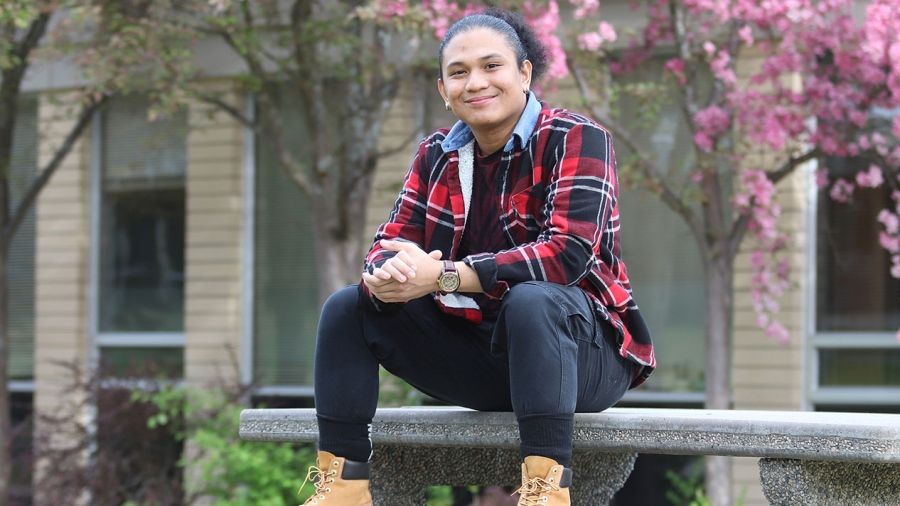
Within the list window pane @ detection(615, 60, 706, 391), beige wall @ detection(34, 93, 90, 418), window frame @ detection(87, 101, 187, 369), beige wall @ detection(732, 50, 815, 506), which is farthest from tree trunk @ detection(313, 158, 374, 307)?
beige wall @ detection(34, 93, 90, 418)

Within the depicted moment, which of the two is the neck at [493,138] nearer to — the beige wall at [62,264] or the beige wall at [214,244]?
the beige wall at [214,244]

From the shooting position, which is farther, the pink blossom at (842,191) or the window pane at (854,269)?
the window pane at (854,269)

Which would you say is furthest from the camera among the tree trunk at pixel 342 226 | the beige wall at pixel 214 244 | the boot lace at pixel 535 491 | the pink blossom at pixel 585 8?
the beige wall at pixel 214 244

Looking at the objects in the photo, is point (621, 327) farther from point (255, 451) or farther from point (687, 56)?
point (255, 451)

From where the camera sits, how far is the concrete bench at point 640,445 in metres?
3.03

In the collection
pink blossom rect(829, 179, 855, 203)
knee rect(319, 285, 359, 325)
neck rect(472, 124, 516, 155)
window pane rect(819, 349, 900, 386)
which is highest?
Result: pink blossom rect(829, 179, 855, 203)

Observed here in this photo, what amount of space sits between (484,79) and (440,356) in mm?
711

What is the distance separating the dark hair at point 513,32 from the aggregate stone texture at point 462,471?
1136 mm

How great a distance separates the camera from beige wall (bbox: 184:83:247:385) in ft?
30.8

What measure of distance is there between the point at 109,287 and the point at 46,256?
552 mm

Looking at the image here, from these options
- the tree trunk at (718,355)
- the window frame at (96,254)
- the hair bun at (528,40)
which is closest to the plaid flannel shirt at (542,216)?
the hair bun at (528,40)

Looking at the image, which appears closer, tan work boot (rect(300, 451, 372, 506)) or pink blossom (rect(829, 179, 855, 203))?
A: tan work boot (rect(300, 451, 372, 506))

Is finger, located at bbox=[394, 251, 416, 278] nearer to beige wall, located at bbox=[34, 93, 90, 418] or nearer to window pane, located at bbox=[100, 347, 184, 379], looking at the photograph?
window pane, located at bbox=[100, 347, 184, 379]

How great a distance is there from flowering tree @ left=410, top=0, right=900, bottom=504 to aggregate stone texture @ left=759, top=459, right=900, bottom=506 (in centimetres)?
320
